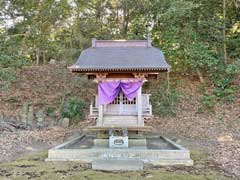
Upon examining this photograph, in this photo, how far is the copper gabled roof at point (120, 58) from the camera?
9.77 meters

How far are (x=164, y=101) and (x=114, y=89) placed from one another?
16.7ft

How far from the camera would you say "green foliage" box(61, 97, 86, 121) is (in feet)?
45.4

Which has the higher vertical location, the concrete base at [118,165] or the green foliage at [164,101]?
the green foliage at [164,101]

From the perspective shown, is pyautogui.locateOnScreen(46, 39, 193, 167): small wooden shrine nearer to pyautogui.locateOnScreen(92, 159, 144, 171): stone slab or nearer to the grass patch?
the grass patch

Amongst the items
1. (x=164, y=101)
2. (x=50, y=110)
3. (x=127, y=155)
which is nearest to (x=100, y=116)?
(x=127, y=155)

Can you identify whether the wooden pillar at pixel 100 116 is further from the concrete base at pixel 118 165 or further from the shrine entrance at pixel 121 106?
the concrete base at pixel 118 165

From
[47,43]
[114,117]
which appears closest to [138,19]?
[47,43]

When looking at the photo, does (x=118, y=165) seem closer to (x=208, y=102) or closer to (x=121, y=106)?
(x=121, y=106)

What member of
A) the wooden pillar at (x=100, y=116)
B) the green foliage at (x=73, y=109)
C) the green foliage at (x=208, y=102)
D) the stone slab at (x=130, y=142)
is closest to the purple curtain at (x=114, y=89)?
the wooden pillar at (x=100, y=116)

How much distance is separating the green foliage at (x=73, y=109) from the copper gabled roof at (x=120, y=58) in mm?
3342

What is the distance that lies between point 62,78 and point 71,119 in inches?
171

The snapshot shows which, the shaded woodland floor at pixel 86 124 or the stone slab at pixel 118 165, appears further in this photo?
the stone slab at pixel 118 165

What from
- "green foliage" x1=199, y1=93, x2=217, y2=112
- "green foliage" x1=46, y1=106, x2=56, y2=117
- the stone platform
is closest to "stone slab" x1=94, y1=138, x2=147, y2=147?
the stone platform

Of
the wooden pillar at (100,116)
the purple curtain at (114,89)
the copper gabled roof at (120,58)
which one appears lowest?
the wooden pillar at (100,116)
